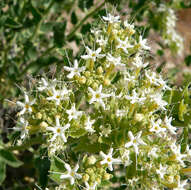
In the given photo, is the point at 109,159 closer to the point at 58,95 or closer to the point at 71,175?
the point at 71,175

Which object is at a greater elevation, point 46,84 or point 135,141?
point 46,84

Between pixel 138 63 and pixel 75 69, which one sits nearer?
pixel 75 69

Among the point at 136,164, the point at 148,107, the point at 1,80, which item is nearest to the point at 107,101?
the point at 148,107

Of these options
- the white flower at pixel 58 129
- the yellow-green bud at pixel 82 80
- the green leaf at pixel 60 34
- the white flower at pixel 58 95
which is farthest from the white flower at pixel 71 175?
the green leaf at pixel 60 34

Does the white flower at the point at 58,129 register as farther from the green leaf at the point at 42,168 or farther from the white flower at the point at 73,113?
the green leaf at the point at 42,168

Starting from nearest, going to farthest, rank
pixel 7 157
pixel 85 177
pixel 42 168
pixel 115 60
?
pixel 85 177 < pixel 115 60 < pixel 7 157 < pixel 42 168

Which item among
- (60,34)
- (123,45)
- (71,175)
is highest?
(60,34)

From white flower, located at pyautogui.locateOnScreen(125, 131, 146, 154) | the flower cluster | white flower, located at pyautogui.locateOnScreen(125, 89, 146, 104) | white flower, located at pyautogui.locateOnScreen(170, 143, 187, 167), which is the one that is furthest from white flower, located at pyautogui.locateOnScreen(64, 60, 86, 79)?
white flower, located at pyautogui.locateOnScreen(170, 143, 187, 167)

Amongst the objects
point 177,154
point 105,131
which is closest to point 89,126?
point 105,131

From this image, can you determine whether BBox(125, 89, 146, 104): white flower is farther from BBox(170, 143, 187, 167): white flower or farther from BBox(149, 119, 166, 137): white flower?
BBox(170, 143, 187, 167): white flower

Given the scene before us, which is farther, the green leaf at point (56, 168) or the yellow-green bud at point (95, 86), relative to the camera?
the yellow-green bud at point (95, 86)
